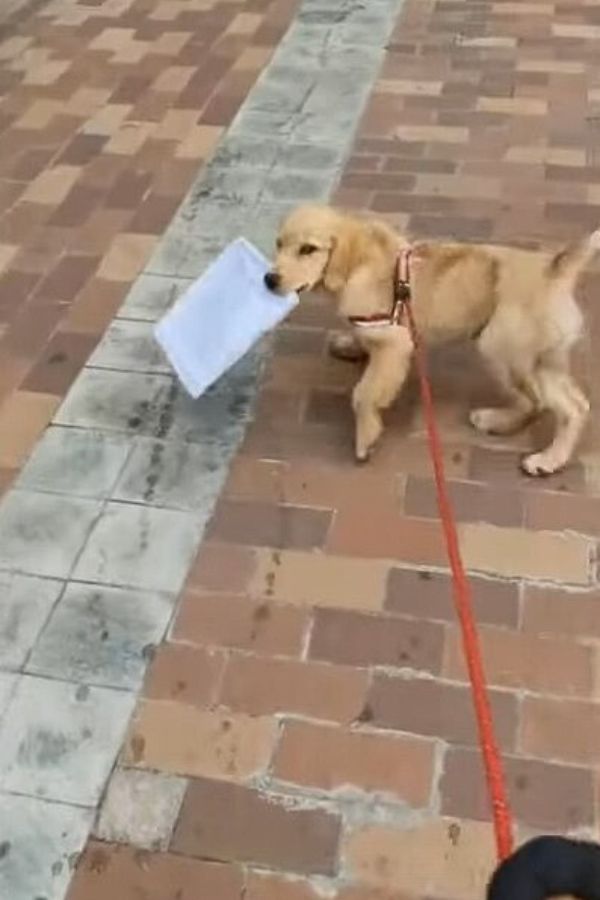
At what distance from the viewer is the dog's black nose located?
2521 millimetres

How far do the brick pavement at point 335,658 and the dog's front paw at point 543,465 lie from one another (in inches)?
1.4

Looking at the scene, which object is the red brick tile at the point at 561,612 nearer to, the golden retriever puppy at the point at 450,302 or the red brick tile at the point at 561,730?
the red brick tile at the point at 561,730

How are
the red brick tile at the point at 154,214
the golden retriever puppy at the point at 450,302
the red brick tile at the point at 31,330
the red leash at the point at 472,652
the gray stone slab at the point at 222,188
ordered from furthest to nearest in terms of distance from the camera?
the gray stone slab at the point at 222,188 → the red brick tile at the point at 154,214 → the red brick tile at the point at 31,330 → the golden retriever puppy at the point at 450,302 → the red leash at the point at 472,652

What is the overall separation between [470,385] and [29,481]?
3.52ft

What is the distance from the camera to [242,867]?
1.94m

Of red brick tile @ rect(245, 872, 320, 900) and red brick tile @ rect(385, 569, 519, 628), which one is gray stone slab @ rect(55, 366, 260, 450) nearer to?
red brick tile @ rect(385, 569, 519, 628)

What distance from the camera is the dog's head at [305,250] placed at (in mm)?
2494

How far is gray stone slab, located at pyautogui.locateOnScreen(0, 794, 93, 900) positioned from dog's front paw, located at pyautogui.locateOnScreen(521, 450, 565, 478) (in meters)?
1.21

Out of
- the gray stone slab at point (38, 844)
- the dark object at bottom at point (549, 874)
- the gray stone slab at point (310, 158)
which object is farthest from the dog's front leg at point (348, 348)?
the dark object at bottom at point (549, 874)

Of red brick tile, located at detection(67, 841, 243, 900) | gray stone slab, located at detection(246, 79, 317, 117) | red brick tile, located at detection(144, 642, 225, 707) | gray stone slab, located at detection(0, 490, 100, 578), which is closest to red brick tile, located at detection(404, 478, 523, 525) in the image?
red brick tile, located at detection(144, 642, 225, 707)

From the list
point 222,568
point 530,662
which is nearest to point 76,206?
point 222,568

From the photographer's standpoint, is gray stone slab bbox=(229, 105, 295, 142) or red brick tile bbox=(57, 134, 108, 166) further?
gray stone slab bbox=(229, 105, 295, 142)

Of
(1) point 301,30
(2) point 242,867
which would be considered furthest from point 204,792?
(1) point 301,30

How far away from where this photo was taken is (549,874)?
0.99 metres
